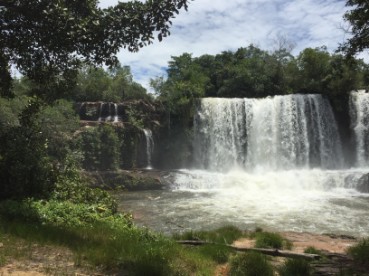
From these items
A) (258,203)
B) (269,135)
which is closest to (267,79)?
(269,135)

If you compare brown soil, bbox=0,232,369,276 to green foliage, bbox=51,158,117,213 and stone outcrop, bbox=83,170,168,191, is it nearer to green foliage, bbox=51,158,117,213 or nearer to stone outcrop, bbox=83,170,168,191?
green foliage, bbox=51,158,117,213

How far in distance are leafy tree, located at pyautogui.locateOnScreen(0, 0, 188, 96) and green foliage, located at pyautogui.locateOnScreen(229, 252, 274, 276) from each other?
5762mm

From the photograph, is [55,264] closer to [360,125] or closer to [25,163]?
[25,163]

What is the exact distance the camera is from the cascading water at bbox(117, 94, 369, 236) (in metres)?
18.8

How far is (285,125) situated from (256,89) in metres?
11.0

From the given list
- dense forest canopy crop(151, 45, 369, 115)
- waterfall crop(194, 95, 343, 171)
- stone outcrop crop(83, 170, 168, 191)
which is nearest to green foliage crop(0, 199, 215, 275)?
stone outcrop crop(83, 170, 168, 191)

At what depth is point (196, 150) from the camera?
38469 mm

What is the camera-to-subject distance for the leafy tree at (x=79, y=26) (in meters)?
9.71

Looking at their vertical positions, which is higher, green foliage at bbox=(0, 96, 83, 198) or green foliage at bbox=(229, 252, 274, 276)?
green foliage at bbox=(0, 96, 83, 198)

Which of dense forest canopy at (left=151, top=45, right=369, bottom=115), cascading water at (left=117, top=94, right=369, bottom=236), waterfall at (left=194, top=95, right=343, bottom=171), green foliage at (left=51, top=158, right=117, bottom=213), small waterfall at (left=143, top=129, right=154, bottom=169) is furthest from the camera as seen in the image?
dense forest canopy at (left=151, top=45, right=369, bottom=115)

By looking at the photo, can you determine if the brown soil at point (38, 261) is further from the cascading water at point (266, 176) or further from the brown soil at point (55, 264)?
the cascading water at point (266, 176)

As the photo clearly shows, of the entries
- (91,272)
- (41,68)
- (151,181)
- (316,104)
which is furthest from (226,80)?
(91,272)

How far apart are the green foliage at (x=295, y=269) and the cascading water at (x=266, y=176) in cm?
936

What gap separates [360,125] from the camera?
3678 cm
